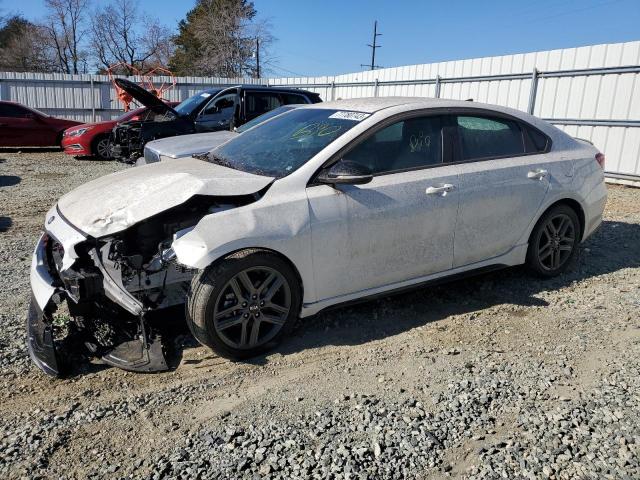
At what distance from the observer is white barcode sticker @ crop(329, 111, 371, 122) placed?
410cm

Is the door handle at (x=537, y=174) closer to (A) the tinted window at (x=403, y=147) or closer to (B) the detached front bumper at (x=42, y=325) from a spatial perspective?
(A) the tinted window at (x=403, y=147)

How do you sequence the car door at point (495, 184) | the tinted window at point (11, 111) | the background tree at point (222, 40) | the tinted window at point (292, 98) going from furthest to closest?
the background tree at point (222, 40) < the tinted window at point (11, 111) < the tinted window at point (292, 98) < the car door at point (495, 184)

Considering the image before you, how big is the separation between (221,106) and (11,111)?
8267 millimetres

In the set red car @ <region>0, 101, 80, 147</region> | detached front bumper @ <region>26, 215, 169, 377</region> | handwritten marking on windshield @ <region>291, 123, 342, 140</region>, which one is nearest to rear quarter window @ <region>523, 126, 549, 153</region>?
handwritten marking on windshield @ <region>291, 123, 342, 140</region>

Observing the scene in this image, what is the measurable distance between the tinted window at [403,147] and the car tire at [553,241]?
1.39 m

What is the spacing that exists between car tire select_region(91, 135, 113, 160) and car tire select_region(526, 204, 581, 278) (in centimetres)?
1193

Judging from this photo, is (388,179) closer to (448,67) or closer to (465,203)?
(465,203)

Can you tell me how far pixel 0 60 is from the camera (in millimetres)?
48250

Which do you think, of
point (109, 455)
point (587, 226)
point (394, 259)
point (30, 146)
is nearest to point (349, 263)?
point (394, 259)

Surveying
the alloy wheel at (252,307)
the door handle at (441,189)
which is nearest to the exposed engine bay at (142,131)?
the door handle at (441,189)

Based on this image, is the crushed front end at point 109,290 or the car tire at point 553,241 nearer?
the crushed front end at point 109,290

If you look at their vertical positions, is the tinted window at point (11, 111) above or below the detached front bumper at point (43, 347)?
above

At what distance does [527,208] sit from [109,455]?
382cm

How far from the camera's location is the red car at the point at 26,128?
15000 millimetres
